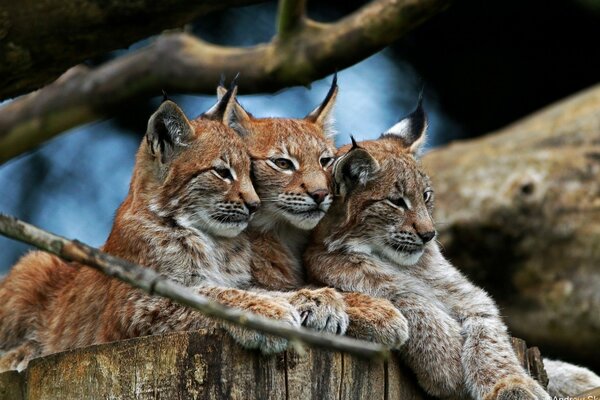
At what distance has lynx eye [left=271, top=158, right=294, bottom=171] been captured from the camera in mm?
7195

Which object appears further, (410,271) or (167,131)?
(410,271)

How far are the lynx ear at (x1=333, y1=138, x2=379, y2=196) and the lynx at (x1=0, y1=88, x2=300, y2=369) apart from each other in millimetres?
580

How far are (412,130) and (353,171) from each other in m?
1.06

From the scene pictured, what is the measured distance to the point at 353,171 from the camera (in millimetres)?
7129

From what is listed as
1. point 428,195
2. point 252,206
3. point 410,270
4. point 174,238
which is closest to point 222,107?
point 252,206

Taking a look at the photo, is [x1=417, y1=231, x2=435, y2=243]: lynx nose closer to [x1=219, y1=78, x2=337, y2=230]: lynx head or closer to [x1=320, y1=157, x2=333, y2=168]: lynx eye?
[x1=219, y1=78, x2=337, y2=230]: lynx head

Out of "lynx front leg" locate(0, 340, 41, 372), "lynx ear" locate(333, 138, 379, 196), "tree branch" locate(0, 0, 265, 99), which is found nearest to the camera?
"tree branch" locate(0, 0, 265, 99)

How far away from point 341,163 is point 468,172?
17.3 feet

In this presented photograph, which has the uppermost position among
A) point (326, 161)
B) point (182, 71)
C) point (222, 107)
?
point (182, 71)

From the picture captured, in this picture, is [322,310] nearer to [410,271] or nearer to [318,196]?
[318,196]

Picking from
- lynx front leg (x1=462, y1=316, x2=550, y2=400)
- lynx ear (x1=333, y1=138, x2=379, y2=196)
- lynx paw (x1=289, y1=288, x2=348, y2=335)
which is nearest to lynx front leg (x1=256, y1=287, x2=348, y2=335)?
lynx paw (x1=289, y1=288, x2=348, y2=335)

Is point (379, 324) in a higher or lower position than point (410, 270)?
lower

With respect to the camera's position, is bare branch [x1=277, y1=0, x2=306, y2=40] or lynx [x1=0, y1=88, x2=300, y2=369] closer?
lynx [x1=0, y1=88, x2=300, y2=369]

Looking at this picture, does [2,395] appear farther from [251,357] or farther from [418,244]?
[418,244]
